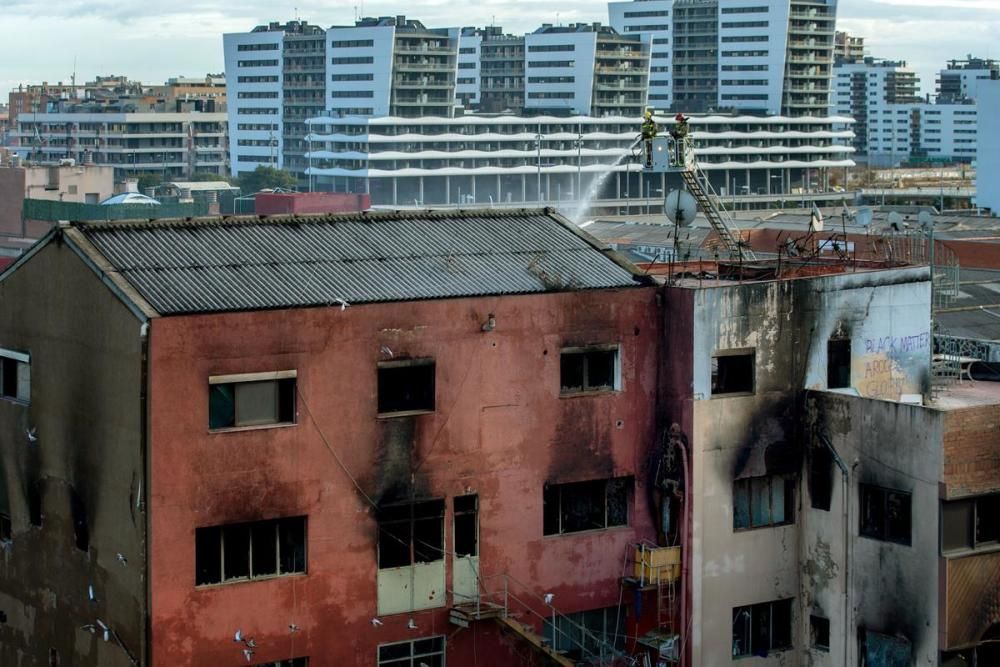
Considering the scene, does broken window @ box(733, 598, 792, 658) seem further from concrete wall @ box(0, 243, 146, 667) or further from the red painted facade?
concrete wall @ box(0, 243, 146, 667)

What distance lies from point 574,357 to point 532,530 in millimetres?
2655

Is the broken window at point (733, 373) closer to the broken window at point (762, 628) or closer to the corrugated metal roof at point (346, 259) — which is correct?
the corrugated metal roof at point (346, 259)

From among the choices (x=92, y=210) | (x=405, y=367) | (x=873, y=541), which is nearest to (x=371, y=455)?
(x=405, y=367)

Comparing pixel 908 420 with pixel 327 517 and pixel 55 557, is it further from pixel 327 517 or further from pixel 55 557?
pixel 55 557

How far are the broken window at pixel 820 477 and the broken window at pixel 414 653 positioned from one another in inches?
247

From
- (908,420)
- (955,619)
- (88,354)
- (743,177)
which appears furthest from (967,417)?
(743,177)

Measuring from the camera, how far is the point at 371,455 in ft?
75.2

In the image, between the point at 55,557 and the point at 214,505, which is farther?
the point at 55,557

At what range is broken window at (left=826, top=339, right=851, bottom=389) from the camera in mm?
26094

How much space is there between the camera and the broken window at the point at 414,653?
23297 mm

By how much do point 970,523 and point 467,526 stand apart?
7267 mm

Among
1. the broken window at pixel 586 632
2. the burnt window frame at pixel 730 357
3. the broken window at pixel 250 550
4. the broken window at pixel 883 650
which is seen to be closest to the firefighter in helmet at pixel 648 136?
the burnt window frame at pixel 730 357

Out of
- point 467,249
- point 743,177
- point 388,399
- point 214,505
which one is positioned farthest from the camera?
point 743,177

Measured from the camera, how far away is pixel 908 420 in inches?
939
